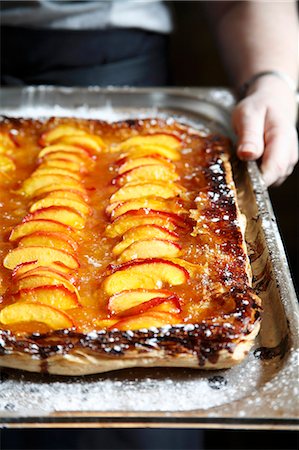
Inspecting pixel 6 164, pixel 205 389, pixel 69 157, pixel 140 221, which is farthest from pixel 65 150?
pixel 205 389

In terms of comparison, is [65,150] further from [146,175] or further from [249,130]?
[249,130]

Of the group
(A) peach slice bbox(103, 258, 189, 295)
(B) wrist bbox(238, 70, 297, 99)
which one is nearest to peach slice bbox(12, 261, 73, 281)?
(A) peach slice bbox(103, 258, 189, 295)

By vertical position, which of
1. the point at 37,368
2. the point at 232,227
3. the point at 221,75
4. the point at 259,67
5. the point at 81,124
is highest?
the point at 221,75

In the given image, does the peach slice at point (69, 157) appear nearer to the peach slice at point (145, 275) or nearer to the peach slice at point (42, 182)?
the peach slice at point (42, 182)

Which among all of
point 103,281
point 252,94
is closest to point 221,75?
point 252,94

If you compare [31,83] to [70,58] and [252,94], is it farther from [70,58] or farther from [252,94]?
[252,94]

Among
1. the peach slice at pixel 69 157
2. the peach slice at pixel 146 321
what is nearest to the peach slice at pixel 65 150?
the peach slice at pixel 69 157
